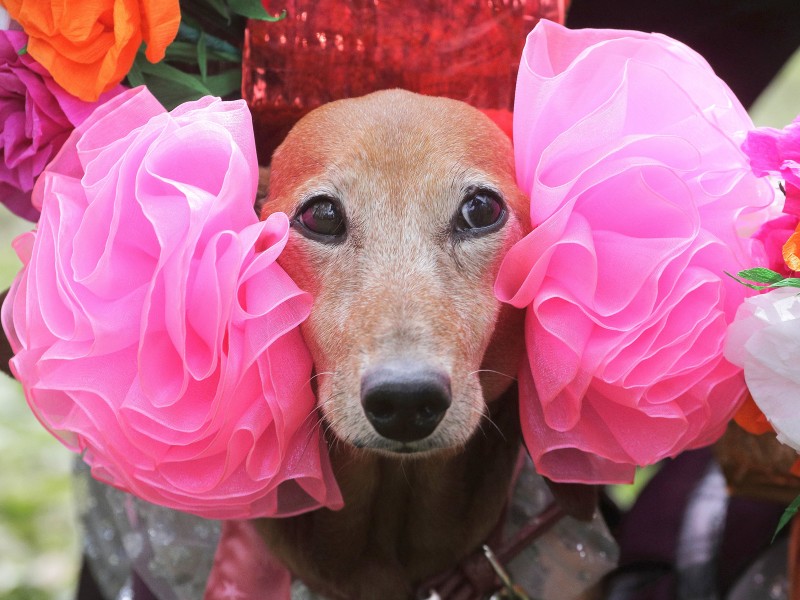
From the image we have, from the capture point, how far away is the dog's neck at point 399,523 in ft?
4.51

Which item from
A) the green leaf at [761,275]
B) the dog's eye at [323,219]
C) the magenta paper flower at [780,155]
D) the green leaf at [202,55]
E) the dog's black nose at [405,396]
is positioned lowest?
the dog's black nose at [405,396]

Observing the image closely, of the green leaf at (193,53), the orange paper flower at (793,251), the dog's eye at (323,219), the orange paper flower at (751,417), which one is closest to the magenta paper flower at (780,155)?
the orange paper flower at (793,251)

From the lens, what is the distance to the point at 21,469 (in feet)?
9.88

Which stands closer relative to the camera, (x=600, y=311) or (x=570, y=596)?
(x=600, y=311)

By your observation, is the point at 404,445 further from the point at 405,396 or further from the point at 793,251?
the point at 793,251

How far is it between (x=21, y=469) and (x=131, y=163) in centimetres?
229

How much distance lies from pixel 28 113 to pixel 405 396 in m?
0.62

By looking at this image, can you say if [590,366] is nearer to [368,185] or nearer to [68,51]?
[368,185]

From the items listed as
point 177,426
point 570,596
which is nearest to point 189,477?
point 177,426

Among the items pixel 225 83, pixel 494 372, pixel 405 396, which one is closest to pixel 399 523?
pixel 494 372

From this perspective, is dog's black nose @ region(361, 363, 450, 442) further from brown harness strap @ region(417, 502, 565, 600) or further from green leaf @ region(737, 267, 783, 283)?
brown harness strap @ region(417, 502, 565, 600)

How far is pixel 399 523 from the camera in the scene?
1.42 meters

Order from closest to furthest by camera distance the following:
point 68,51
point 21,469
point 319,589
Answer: point 68,51
point 319,589
point 21,469

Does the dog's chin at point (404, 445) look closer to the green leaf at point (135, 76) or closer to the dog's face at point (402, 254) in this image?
the dog's face at point (402, 254)
